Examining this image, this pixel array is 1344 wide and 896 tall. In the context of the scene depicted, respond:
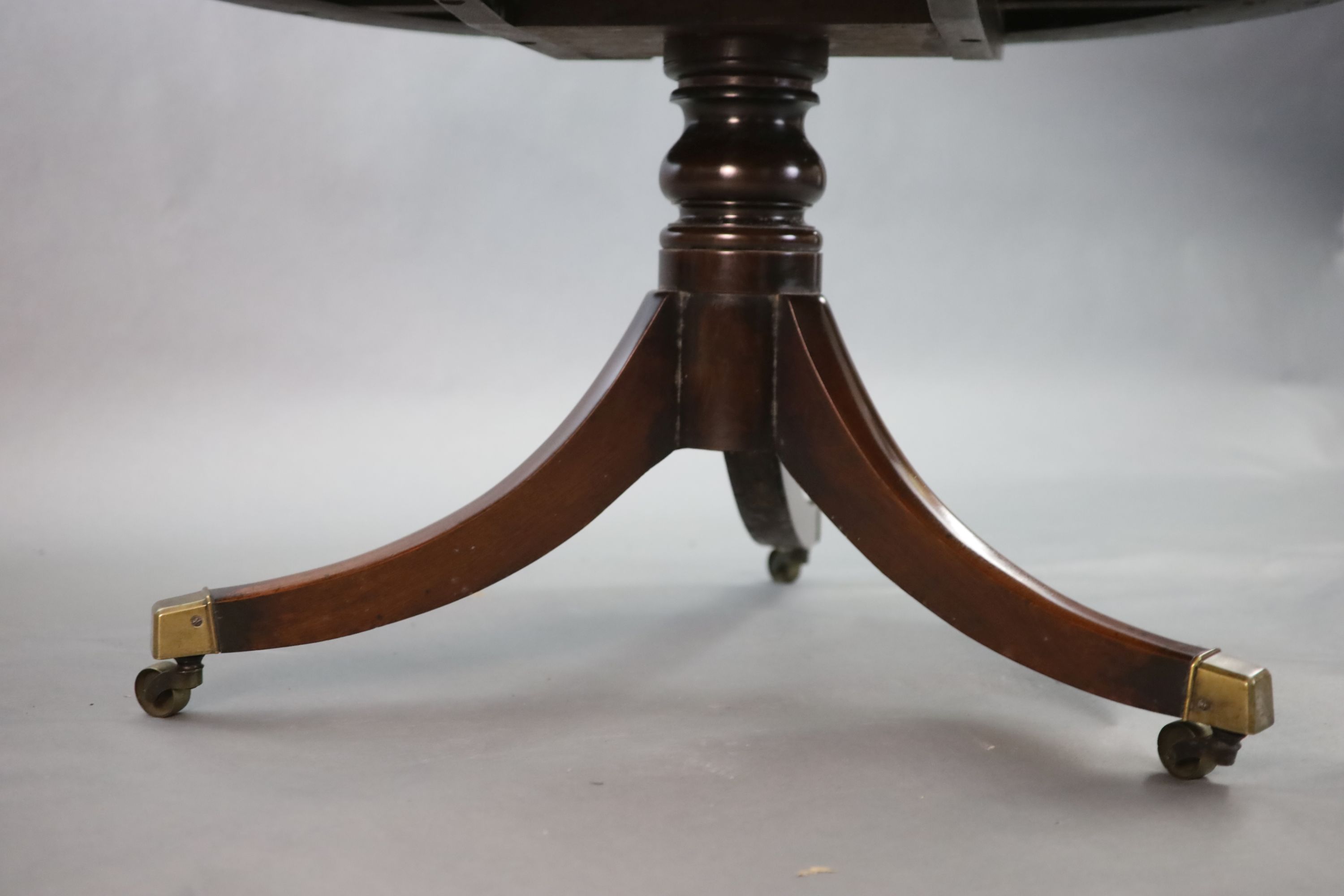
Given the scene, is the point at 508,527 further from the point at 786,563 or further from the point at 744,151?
the point at 786,563

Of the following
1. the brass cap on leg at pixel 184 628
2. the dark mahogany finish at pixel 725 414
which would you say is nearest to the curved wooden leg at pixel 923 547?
the dark mahogany finish at pixel 725 414

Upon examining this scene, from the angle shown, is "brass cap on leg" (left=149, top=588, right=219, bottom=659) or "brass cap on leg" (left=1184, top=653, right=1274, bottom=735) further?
"brass cap on leg" (left=149, top=588, right=219, bottom=659)

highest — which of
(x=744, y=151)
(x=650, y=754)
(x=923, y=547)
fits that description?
(x=744, y=151)

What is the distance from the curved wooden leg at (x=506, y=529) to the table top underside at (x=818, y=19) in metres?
0.22

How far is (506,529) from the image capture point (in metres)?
1.07

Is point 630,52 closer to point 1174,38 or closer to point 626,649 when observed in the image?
point 626,649

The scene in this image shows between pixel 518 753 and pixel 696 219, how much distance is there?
0.43m

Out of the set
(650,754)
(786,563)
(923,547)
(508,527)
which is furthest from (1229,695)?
(786,563)

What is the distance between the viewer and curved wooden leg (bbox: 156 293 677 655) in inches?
41.4

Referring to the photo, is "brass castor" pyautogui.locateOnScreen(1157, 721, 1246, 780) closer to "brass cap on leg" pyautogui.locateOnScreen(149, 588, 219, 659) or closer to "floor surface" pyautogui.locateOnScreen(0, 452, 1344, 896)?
"floor surface" pyautogui.locateOnScreen(0, 452, 1344, 896)

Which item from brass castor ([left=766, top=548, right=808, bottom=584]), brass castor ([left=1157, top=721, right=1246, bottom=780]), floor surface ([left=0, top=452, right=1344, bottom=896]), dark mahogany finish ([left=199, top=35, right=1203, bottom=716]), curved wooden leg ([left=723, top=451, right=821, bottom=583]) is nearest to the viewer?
floor surface ([left=0, top=452, right=1344, bottom=896])

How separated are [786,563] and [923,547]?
0.54 meters

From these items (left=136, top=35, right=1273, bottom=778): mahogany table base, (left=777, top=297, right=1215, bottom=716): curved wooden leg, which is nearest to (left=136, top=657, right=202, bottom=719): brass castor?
(left=136, top=35, right=1273, bottom=778): mahogany table base

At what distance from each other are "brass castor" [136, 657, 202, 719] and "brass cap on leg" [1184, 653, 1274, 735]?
690mm
